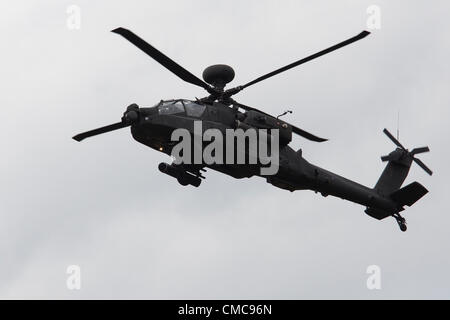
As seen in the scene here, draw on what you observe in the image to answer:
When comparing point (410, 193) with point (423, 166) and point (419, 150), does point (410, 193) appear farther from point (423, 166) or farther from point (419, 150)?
point (419, 150)

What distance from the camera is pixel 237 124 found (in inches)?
952

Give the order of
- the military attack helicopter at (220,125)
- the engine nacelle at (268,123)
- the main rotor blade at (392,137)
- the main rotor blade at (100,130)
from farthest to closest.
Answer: the main rotor blade at (392,137) < the engine nacelle at (268,123) < the main rotor blade at (100,130) < the military attack helicopter at (220,125)

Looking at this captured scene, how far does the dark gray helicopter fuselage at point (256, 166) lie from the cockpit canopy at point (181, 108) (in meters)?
0.08

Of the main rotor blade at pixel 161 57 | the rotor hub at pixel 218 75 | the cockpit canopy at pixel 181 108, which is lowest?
the cockpit canopy at pixel 181 108

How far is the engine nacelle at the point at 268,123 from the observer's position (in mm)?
24609

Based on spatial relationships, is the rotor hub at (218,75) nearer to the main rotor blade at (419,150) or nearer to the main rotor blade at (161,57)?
the main rotor blade at (161,57)

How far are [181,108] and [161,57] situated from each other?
2.08 m

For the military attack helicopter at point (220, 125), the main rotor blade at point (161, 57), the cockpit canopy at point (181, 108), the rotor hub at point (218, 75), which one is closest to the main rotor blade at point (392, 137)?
the military attack helicopter at point (220, 125)

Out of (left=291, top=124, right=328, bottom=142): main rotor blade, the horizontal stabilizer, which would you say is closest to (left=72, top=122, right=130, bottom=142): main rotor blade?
(left=291, top=124, right=328, bottom=142): main rotor blade

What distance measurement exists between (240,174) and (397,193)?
7.84 metres

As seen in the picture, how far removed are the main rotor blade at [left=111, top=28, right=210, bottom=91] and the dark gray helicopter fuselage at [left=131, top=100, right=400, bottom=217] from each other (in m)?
0.88

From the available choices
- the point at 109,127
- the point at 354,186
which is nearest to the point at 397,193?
the point at 354,186

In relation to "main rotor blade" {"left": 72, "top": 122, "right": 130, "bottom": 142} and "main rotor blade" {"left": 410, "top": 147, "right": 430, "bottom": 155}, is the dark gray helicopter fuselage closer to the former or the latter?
"main rotor blade" {"left": 72, "top": 122, "right": 130, "bottom": 142}

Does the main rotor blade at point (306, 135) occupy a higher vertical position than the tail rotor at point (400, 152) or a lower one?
lower
